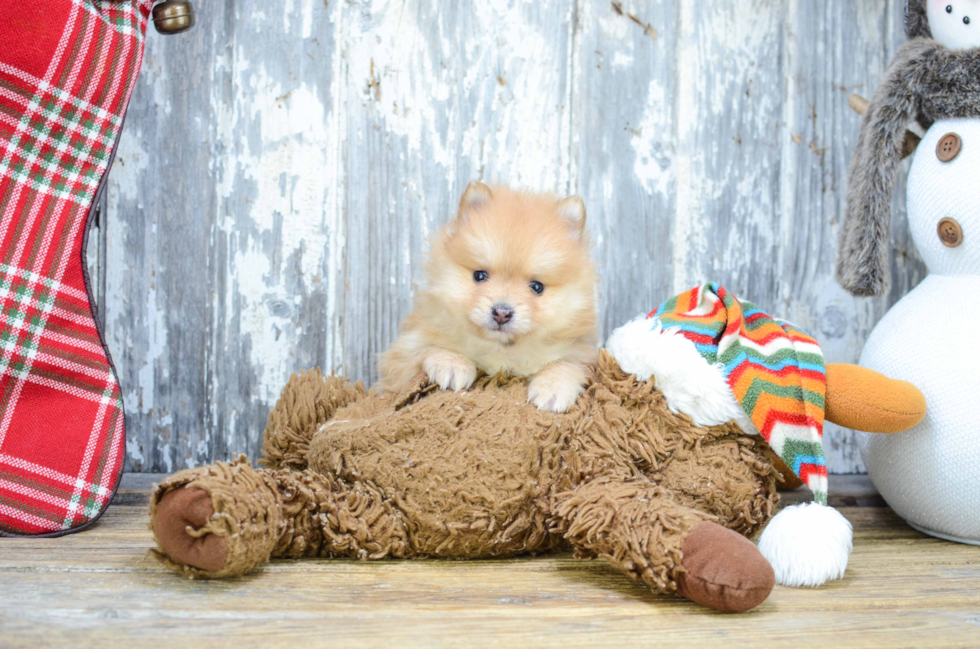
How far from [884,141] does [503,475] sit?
106 centimetres

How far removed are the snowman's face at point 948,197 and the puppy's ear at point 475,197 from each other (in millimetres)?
894

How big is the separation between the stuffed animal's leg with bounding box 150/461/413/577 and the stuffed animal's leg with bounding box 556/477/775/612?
0.31 metres

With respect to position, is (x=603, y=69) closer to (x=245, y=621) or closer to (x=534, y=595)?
(x=534, y=595)

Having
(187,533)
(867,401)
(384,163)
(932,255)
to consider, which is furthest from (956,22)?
(187,533)

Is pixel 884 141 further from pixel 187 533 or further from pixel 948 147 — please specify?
pixel 187 533

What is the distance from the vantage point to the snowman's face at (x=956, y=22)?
149cm

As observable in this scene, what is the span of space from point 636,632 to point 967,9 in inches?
54.0

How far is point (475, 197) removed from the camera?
1.39m

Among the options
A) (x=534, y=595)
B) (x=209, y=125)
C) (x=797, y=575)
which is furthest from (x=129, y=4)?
(x=797, y=575)

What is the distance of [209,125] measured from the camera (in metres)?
1.73

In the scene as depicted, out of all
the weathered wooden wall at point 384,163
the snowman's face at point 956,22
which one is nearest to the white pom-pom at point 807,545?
the weathered wooden wall at point 384,163

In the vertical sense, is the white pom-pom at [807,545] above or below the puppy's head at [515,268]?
below

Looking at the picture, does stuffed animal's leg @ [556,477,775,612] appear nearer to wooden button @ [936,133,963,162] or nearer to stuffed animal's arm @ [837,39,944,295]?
stuffed animal's arm @ [837,39,944,295]

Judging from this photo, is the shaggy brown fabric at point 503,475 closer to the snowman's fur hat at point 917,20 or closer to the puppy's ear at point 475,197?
the puppy's ear at point 475,197
